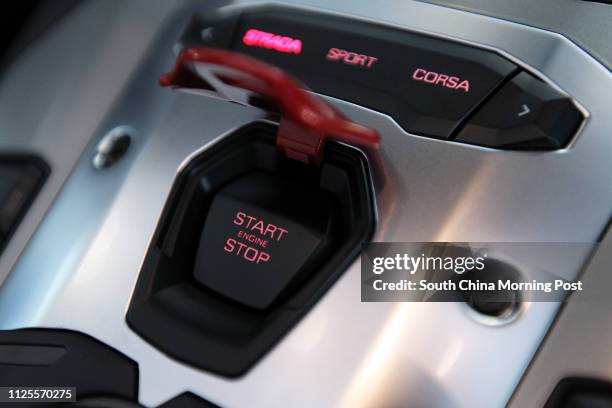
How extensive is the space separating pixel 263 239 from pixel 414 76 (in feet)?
0.66

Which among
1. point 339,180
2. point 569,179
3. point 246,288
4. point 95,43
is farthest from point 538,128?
point 95,43

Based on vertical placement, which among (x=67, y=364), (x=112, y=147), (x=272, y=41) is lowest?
(x=67, y=364)

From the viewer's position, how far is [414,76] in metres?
0.55

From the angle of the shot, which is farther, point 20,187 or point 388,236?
point 20,187

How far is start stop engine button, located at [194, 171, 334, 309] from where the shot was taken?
508 mm

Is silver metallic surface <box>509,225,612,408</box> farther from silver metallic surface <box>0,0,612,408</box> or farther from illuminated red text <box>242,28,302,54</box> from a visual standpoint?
illuminated red text <box>242,28,302,54</box>

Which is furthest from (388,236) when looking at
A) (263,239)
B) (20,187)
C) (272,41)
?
(20,187)

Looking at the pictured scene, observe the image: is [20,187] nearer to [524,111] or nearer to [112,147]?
[112,147]

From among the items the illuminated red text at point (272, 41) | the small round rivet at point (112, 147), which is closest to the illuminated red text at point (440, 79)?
the illuminated red text at point (272, 41)

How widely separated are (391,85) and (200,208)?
0.68 ft

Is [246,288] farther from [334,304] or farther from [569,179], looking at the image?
[569,179]

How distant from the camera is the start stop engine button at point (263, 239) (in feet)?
1.67

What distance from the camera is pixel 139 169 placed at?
58cm

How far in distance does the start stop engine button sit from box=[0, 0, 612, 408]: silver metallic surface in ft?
0.13
